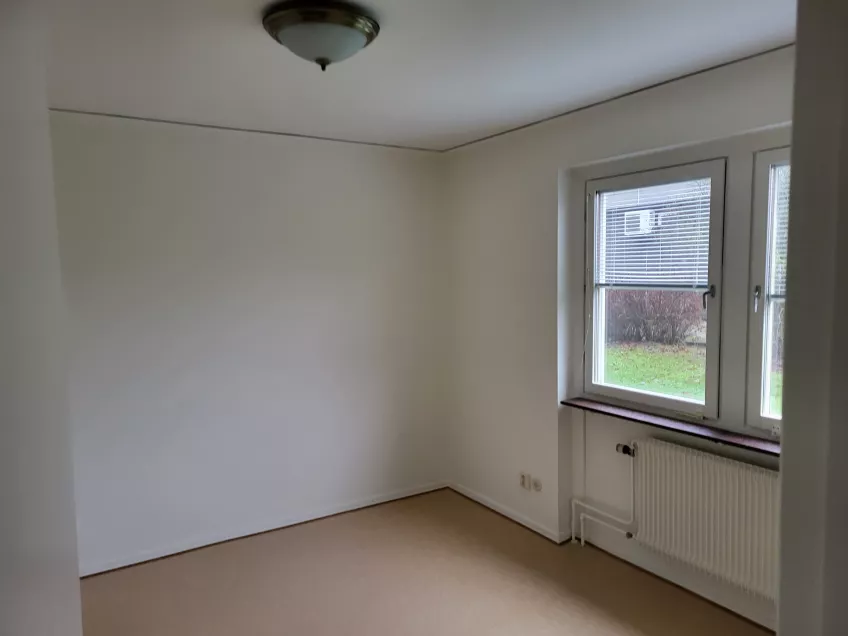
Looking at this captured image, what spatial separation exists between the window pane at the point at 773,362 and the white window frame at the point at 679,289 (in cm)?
22

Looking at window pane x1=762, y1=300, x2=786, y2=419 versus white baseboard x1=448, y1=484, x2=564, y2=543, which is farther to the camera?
white baseboard x1=448, y1=484, x2=564, y2=543

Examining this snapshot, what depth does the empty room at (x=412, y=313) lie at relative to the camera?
2.15 m

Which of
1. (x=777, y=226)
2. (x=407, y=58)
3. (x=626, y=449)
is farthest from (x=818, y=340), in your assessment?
(x=626, y=449)

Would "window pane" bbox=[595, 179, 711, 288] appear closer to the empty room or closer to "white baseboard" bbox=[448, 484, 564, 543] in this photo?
the empty room

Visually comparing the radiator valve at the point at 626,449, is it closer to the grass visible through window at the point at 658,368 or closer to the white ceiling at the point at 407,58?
the grass visible through window at the point at 658,368

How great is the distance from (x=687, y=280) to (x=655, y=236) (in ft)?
0.97

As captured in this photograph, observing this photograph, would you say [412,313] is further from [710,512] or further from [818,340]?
[818,340]

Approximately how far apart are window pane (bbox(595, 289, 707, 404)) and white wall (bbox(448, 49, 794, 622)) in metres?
0.20

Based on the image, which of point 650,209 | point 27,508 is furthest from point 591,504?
point 27,508

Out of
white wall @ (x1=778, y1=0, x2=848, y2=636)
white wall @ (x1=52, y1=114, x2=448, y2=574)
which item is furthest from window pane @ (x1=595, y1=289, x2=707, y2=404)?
white wall @ (x1=778, y1=0, x2=848, y2=636)

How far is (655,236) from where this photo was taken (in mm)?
3043

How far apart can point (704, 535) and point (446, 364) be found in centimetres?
207

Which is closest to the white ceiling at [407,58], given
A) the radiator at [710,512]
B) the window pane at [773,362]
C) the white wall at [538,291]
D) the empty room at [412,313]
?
the empty room at [412,313]

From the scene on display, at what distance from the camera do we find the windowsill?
2.53 m
